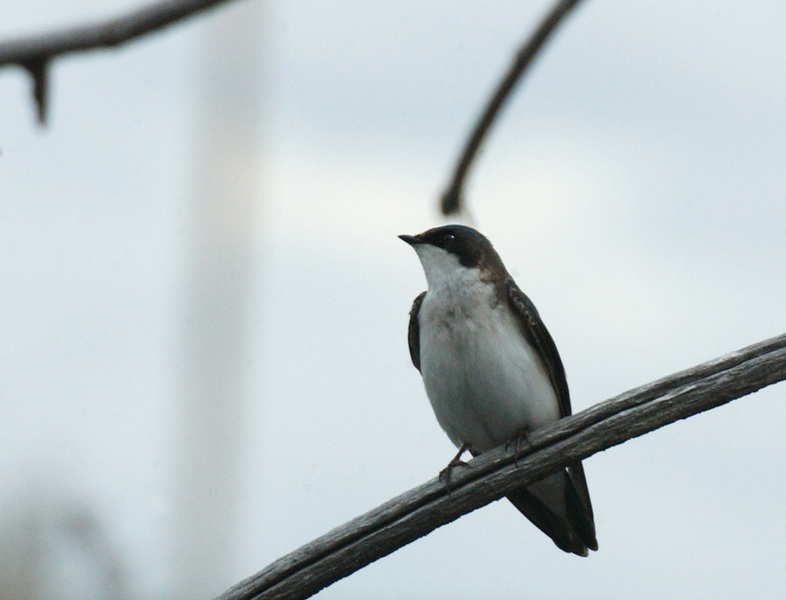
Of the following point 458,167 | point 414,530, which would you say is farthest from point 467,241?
point 414,530

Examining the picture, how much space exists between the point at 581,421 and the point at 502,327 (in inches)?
69.6

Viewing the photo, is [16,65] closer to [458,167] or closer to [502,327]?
[458,167]

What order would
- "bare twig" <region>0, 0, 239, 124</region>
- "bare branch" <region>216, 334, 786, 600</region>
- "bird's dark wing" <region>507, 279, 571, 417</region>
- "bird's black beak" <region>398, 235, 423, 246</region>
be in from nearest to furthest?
"bare twig" <region>0, 0, 239, 124</region> → "bare branch" <region>216, 334, 786, 600</region> → "bird's dark wing" <region>507, 279, 571, 417</region> → "bird's black beak" <region>398, 235, 423, 246</region>

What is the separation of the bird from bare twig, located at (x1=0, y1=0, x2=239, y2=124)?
9.08ft

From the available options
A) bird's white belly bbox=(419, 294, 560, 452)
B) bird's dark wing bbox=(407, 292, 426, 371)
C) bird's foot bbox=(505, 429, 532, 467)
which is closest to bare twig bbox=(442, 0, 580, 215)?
bird's foot bbox=(505, 429, 532, 467)

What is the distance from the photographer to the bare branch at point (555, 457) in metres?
4.44

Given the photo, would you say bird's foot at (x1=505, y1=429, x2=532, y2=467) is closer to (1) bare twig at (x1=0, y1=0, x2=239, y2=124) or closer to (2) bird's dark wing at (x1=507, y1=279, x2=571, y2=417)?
Answer: (2) bird's dark wing at (x1=507, y1=279, x2=571, y2=417)

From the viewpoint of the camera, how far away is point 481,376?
6223 millimetres

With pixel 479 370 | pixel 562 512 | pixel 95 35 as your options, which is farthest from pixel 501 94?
pixel 562 512

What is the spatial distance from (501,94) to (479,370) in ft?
6.22

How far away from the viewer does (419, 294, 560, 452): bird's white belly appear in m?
6.20

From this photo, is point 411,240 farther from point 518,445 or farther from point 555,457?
point 555,457

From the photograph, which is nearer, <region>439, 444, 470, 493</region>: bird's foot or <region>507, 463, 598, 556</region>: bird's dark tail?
<region>439, 444, 470, 493</region>: bird's foot

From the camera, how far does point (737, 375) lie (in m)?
4.42
